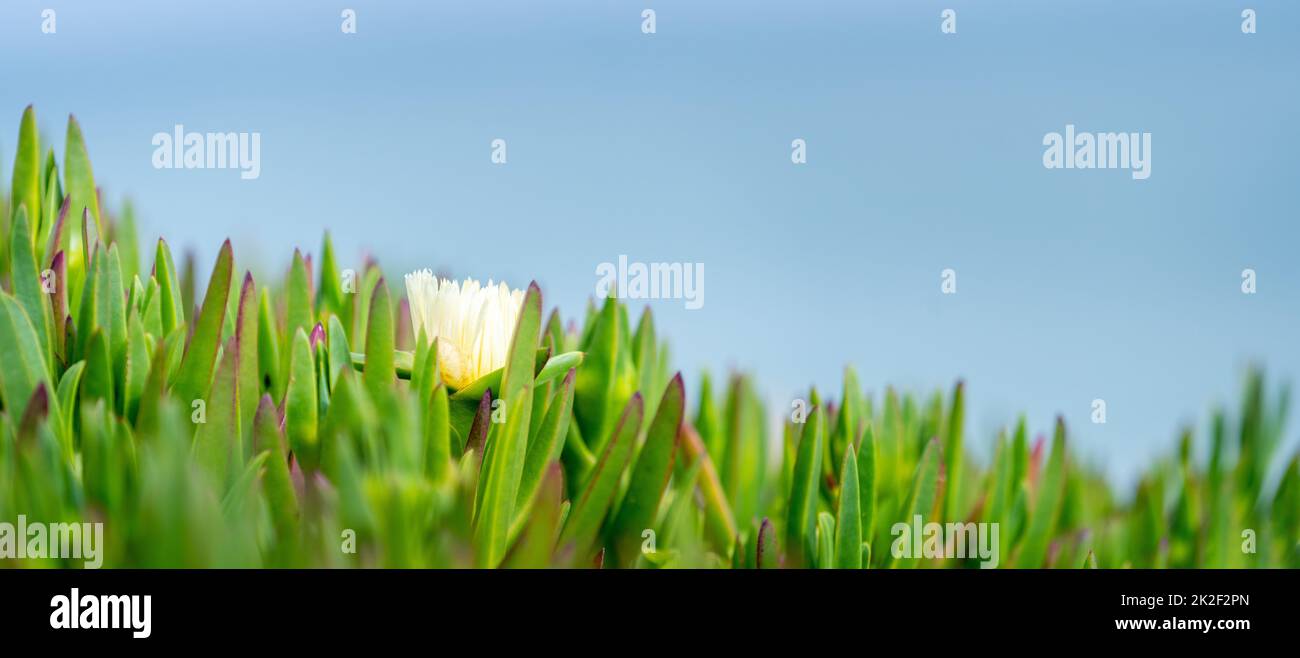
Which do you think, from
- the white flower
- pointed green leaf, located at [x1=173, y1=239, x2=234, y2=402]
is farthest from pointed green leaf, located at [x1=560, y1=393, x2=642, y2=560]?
pointed green leaf, located at [x1=173, y1=239, x2=234, y2=402]

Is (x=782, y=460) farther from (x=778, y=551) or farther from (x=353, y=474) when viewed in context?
(x=353, y=474)

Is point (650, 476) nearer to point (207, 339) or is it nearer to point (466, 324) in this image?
point (466, 324)

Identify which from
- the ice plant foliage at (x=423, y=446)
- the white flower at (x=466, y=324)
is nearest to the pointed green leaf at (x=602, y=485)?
the ice plant foliage at (x=423, y=446)

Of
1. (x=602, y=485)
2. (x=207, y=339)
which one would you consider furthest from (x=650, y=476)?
(x=207, y=339)

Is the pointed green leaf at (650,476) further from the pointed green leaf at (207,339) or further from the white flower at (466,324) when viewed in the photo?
the pointed green leaf at (207,339)

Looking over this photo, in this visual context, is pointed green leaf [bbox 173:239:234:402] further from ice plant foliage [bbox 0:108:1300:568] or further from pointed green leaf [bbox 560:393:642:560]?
pointed green leaf [bbox 560:393:642:560]
